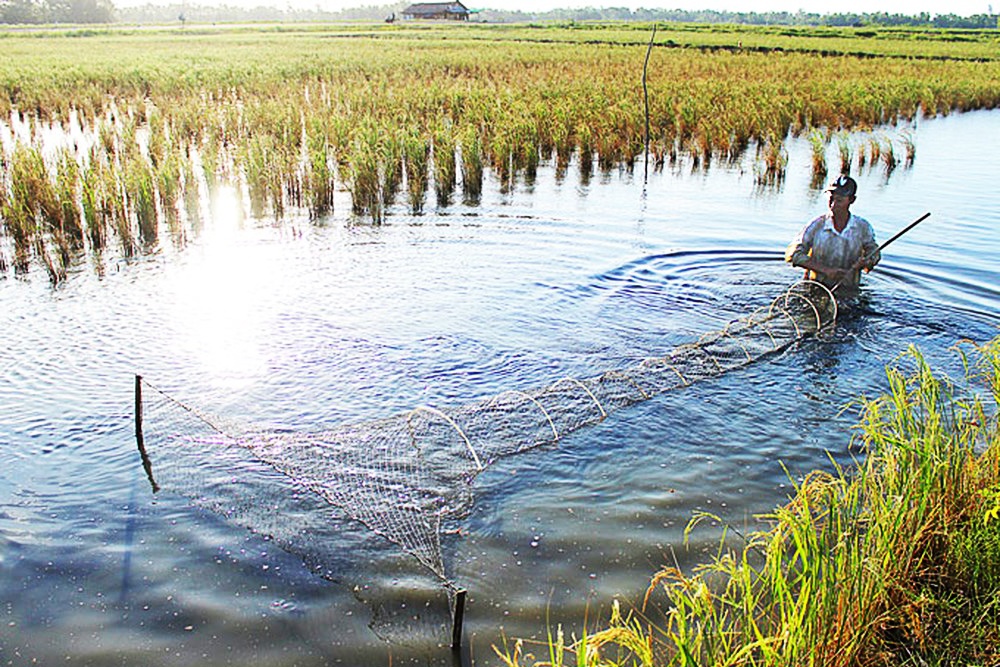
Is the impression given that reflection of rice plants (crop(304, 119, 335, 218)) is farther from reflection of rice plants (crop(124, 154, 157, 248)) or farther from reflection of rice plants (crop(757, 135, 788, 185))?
reflection of rice plants (crop(757, 135, 788, 185))

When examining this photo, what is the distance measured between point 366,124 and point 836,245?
27.7 ft

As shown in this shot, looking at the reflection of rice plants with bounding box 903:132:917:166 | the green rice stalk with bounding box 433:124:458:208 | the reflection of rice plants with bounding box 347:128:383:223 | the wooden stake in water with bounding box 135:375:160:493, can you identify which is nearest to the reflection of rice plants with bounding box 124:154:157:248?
the reflection of rice plants with bounding box 347:128:383:223

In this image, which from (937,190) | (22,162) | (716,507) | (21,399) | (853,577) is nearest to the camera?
(853,577)

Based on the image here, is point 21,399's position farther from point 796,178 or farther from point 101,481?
point 796,178

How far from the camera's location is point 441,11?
8481 centimetres

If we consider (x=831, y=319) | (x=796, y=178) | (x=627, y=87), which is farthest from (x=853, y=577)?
(x=627, y=87)

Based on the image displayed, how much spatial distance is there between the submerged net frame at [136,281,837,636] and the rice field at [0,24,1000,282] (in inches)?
161

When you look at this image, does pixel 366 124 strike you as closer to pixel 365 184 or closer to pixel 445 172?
pixel 445 172

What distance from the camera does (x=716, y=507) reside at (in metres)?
4.09

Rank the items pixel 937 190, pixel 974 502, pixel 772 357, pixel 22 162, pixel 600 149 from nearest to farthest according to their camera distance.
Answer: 1. pixel 974 502
2. pixel 772 357
3. pixel 22 162
4. pixel 937 190
5. pixel 600 149

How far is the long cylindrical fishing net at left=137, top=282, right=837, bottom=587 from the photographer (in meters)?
3.92

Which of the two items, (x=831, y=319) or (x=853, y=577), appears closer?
(x=853, y=577)

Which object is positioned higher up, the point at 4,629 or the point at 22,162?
the point at 22,162

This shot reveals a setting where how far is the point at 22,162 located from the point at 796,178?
10.7 m
